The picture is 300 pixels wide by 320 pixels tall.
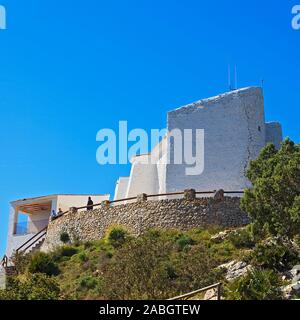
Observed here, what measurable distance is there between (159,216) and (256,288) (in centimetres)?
1317

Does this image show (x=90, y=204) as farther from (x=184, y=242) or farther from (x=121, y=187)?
(x=184, y=242)

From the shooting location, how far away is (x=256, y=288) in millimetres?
18203

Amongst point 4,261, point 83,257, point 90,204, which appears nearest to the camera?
point 83,257

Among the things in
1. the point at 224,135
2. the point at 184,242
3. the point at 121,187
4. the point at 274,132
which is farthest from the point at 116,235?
the point at 274,132

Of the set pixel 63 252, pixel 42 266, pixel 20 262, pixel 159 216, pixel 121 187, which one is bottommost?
pixel 42 266

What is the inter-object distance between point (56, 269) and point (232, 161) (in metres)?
11.1

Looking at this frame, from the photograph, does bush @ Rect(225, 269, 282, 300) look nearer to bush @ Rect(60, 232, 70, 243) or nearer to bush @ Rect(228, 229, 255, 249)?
bush @ Rect(228, 229, 255, 249)

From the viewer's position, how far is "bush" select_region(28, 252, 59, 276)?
95.0ft

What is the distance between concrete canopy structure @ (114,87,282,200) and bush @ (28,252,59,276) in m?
7.70

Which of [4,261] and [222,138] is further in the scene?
[4,261]

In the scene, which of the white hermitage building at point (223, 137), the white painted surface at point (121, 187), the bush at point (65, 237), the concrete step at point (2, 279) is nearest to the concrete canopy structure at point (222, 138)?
the white hermitage building at point (223, 137)

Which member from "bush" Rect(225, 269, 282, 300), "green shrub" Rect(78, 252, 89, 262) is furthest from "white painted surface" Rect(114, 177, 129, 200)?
"bush" Rect(225, 269, 282, 300)
